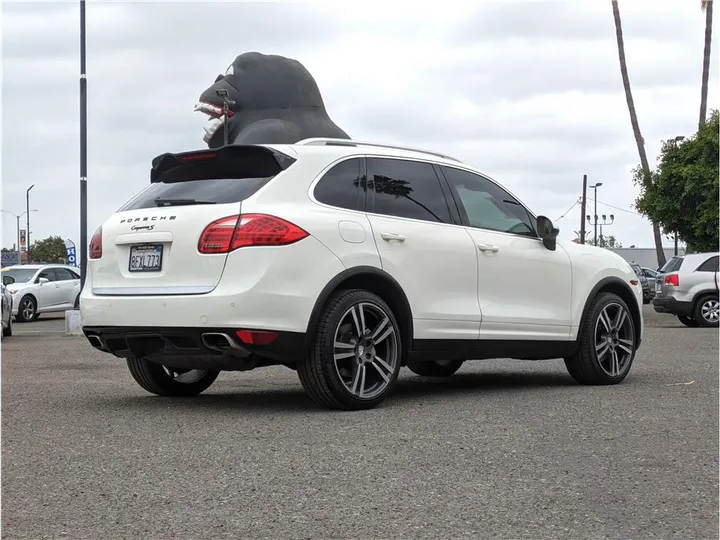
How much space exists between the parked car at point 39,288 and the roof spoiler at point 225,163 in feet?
66.7

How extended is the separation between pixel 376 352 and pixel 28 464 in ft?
8.97

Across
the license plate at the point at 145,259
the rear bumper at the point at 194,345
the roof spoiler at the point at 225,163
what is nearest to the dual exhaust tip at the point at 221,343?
the rear bumper at the point at 194,345

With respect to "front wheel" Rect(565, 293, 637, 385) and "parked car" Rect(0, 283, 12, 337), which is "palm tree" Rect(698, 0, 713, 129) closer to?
"parked car" Rect(0, 283, 12, 337)

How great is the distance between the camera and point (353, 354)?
738 cm

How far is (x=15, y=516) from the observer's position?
4.50m

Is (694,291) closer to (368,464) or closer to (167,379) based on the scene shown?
(167,379)

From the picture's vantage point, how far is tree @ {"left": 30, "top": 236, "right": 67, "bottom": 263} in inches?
4493

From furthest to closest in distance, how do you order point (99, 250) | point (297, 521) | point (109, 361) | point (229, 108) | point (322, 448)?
point (229, 108)
point (109, 361)
point (99, 250)
point (322, 448)
point (297, 521)

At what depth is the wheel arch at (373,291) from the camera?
715cm

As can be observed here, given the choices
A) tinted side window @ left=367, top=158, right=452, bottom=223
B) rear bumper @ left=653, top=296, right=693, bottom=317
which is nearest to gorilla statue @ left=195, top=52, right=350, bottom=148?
rear bumper @ left=653, top=296, right=693, bottom=317

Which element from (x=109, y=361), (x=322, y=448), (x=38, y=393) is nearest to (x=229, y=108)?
(x=109, y=361)

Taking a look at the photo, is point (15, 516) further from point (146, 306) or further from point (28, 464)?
point (146, 306)

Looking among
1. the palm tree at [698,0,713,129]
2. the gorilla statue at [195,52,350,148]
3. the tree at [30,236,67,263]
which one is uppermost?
the palm tree at [698,0,713,129]

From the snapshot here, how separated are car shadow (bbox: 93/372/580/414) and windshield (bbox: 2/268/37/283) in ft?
65.7
